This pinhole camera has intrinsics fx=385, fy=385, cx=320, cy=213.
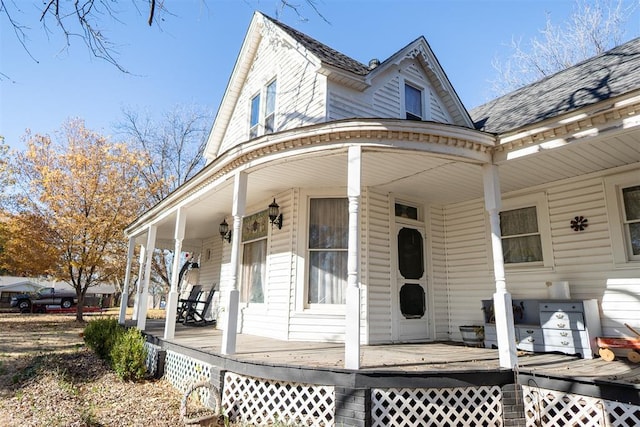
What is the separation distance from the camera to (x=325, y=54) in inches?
305

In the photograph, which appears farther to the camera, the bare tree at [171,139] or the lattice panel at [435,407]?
the bare tree at [171,139]

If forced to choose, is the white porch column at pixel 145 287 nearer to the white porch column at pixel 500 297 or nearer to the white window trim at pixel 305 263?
the white window trim at pixel 305 263

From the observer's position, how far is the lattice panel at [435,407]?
3666 millimetres

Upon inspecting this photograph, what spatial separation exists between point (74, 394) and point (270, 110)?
6.08 meters

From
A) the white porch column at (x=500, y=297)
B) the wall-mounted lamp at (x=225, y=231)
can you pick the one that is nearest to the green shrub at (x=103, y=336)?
the wall-mounted lamp at (x=225, y=231)

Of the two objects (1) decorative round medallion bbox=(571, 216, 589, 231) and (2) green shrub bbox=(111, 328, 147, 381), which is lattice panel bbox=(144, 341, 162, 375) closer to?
(2) green shrub bbox=(111, 328, 147, 381)

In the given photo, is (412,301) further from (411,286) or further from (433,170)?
(433,170)

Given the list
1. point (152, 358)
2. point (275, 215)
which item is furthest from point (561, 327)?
point (152, 358)

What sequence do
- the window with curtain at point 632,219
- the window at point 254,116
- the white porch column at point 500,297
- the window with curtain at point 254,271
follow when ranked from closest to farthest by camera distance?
the white porch column at point 500,297, the window with curtain at point 632,219, the window with curtain at point 254,271, the window at point 254,116

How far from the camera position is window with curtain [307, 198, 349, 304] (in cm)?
648

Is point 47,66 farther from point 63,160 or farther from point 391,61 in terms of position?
point 63,160

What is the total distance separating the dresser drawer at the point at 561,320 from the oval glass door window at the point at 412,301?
1.97 metres

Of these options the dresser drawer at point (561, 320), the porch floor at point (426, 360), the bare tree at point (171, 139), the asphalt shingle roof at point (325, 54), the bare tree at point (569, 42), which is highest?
the bare tree at point (569, 42)

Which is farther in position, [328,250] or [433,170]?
[328,250]
